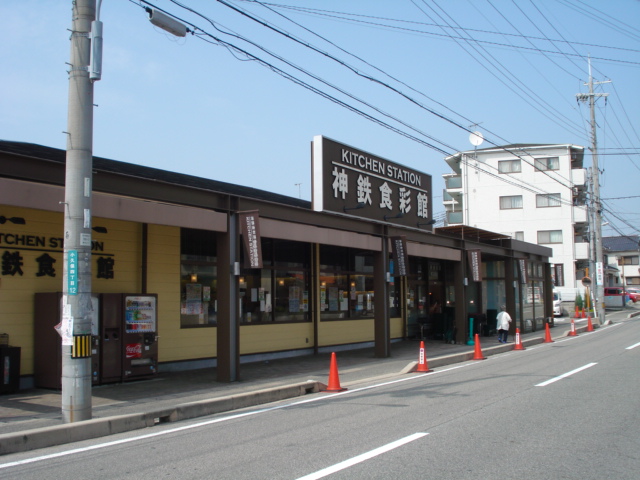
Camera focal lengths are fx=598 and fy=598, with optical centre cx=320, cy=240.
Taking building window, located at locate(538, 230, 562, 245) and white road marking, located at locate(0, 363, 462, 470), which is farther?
building window, located at locate(538, 230, 562, 245)

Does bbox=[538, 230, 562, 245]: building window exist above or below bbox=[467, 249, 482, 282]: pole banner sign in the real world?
above

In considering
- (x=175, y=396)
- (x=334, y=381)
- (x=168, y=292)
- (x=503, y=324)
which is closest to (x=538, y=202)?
(x=503, y=324)

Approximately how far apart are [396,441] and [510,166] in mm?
56207

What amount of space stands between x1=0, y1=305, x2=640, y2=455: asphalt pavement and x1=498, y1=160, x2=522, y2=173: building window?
43748 mm

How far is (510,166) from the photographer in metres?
59.8

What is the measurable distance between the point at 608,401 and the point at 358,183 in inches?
418

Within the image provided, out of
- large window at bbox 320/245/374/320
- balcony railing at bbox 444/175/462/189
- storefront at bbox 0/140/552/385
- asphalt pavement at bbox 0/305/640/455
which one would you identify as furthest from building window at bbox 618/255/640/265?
asphalt pavement at bbox 0/305/640/455

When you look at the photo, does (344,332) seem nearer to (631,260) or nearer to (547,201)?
(547,201)

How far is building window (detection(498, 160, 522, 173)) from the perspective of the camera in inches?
2326

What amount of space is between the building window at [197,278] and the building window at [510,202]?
48.1 m

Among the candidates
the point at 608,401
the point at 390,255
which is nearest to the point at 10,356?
the point at 608,401

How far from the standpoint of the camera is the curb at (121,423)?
757 centimetres

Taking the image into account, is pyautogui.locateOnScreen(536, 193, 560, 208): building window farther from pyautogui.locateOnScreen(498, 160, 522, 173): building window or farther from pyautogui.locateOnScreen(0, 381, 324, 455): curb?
pyautogui.locateOnScreen(0, 381, 324, 455): curb

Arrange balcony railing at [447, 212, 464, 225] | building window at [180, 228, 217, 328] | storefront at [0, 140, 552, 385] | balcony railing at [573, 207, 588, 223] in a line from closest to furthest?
storefront at [0, 140, 552, 385]
building window at [180, 228, 217, 328]
balcony railing at [573, 207, 588, 223]
balcony railing at [447, 212, 464, 225]
